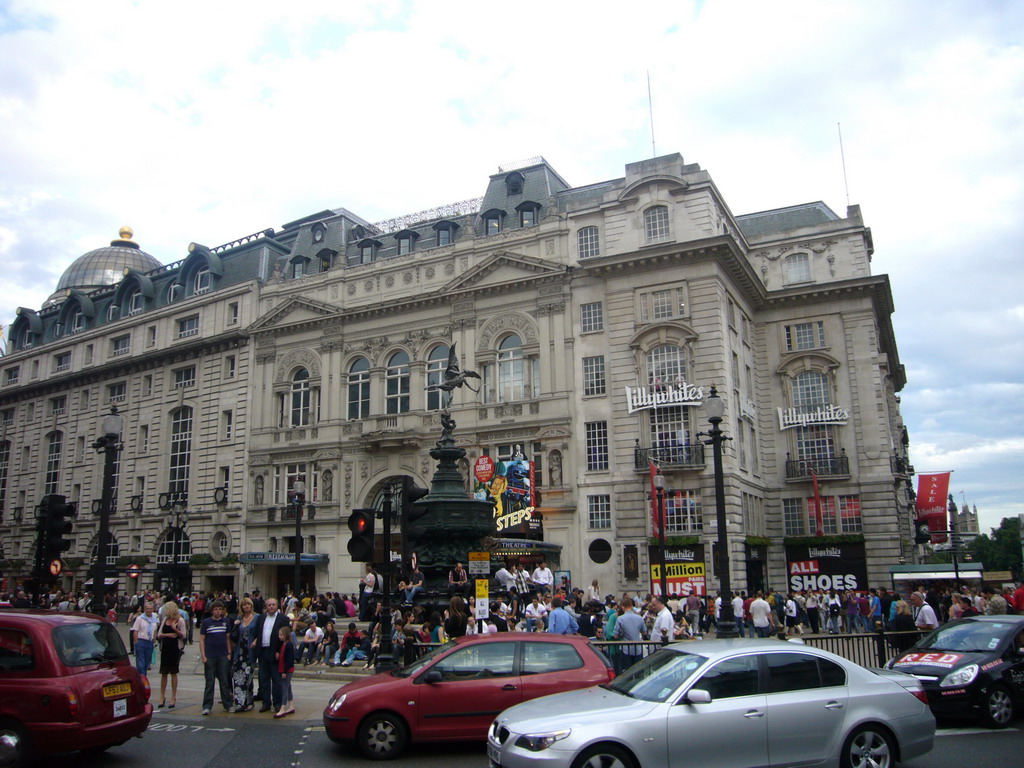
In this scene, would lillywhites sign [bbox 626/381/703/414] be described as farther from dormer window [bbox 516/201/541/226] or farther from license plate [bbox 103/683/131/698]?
license plate [bbox 103/683/131/698]

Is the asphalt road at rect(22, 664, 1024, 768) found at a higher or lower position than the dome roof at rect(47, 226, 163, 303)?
lower

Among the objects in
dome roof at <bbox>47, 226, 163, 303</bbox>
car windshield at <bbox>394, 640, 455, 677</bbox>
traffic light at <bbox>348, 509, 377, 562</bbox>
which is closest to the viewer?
car windshield at <bbox>394, 640, 455, 677</bbox>

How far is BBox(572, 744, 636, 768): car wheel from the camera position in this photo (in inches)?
332

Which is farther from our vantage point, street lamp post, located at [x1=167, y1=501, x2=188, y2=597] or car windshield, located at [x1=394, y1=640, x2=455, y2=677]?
street lamp post, located at [x1=167, y1=501, x2=188, y2=597]

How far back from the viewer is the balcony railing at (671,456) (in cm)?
3600

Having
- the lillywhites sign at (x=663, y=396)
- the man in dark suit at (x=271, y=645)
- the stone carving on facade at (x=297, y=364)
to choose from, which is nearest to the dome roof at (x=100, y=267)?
the stone carving on facade at (x=297, y=364)

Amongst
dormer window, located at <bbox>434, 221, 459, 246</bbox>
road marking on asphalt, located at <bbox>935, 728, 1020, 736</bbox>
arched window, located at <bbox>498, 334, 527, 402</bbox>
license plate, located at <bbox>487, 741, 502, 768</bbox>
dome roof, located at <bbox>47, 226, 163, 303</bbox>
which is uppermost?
dome roof, located at <bbox>47, 226, 163, 303</bbox>

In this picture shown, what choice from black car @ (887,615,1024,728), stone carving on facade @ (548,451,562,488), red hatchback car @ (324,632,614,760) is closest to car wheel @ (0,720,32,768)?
red hatchback car @ (324,632,614,760)

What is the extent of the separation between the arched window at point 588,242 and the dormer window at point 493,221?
5.66 meters

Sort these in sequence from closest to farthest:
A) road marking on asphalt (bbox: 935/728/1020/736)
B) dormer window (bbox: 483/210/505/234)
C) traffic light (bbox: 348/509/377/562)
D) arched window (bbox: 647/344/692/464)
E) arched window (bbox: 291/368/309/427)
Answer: road marking on asphalt (bbox: 935/728/1020/736) → traffic light (bbox: 348/509/377/562) → arched window (bbox: 647/344/692/464) → dormer window (bbox: 483/210/505/234) → arched window (bbox: 291/368/309/427)

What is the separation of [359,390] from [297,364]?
4.93 metres

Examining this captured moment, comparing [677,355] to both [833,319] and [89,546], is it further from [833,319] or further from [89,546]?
[89,546]

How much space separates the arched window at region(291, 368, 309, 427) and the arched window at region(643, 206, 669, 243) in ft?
71.6

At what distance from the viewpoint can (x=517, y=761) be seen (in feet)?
27.9
